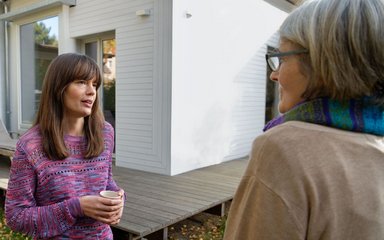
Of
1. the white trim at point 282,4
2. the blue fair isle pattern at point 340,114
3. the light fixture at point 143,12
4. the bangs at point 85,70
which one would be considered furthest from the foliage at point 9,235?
the white trim at point 282,4

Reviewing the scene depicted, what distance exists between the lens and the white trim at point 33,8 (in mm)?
5682

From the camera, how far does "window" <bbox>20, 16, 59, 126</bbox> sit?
21.1 feet

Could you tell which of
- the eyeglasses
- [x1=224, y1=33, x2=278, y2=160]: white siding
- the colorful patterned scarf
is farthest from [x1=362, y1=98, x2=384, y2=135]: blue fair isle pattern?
[x1=224, y1=33, x2=278, y2=160]: white siding

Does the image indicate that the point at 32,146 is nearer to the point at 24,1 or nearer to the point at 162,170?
the point at 162,170

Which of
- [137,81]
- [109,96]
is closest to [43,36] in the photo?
[109,96]

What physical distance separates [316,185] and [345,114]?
0.57 feet

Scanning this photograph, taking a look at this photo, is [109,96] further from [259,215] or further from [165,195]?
[259,215]

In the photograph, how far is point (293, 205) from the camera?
0.64 meters

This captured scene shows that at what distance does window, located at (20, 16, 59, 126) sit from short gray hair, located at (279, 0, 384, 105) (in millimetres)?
6379

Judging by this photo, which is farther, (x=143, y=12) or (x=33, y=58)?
(x=33, y=58)

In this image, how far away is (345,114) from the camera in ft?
2.27

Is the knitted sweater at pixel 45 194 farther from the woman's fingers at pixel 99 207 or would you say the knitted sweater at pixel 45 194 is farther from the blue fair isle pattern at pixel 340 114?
the blue fair isle pattern at pixel 340 114

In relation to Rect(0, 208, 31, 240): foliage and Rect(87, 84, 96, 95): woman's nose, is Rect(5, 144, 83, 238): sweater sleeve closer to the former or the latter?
Rect(87, 84, 96, 95): woman's nose

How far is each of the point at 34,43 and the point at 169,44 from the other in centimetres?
380
